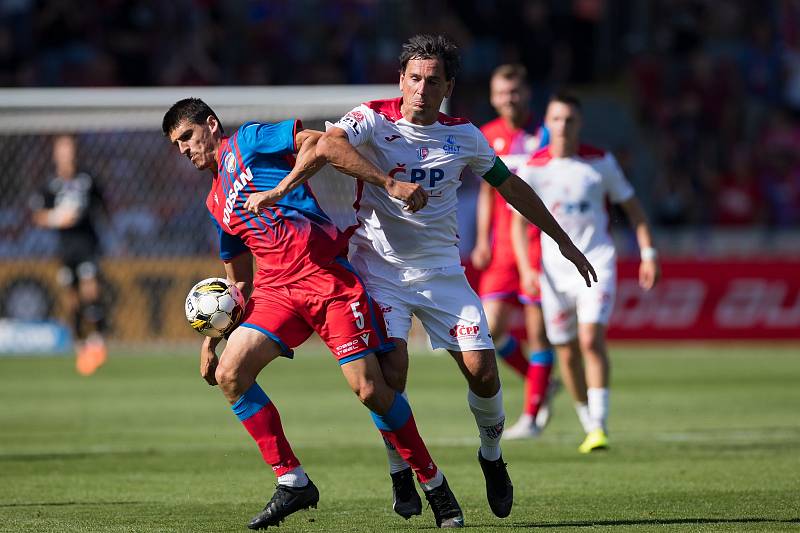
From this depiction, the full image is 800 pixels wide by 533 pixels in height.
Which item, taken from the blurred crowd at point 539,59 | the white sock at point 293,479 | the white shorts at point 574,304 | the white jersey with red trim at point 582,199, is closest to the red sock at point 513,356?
the white shorts at point 574,304

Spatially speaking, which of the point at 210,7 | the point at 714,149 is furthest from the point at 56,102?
the point at 714,149

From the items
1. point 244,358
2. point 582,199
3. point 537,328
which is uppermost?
point 582,199

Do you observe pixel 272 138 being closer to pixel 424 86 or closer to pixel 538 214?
pixel 424 86

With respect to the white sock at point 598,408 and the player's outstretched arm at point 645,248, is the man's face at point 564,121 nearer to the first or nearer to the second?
the player's outstretched arm at point 645,248

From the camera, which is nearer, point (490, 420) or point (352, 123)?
point (352, 123)

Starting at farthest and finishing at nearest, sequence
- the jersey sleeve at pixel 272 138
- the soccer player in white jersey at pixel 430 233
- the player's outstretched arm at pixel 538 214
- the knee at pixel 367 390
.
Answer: the player's outstretched arm at pixel 538 214
the soccer player in white jersey at pixel 430 233
the jersey sleeve at pixel 272 138
the knee at pixel 367 390

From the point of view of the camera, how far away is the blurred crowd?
75.2ft

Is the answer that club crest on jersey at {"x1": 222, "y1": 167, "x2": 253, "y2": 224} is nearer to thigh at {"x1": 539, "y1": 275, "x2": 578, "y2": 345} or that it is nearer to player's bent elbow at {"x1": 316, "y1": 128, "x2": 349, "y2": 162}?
player's bent elbow at {"x1": 316, "y1": 128, "x2": 349, "y2": 162}

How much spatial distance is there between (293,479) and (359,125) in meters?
1.68

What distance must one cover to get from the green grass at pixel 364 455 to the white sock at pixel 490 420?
0.32m

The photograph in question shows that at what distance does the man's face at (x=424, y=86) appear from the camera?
20.8ft

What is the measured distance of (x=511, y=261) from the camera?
10914 millimetres

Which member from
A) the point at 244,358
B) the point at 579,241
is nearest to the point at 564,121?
the point at 579,241

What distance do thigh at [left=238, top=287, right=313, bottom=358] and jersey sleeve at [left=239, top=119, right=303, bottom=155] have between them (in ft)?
2.16
